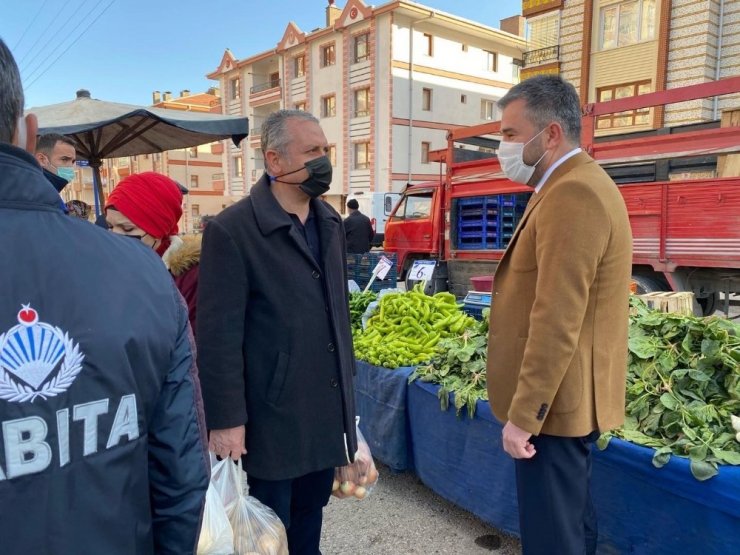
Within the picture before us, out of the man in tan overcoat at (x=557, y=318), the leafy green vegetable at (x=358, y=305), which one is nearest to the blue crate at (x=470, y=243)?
the leafy green vegetable at (x=358, y=305)

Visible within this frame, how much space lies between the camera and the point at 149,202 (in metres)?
2.45

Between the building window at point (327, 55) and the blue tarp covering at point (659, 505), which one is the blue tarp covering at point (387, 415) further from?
the building window at point (327, 55)

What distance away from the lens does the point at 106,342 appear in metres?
0.94

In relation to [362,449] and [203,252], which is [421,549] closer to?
[362,449]

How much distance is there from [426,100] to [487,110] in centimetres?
486

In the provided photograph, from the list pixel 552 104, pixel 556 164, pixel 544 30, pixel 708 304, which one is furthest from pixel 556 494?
pixel 544 30

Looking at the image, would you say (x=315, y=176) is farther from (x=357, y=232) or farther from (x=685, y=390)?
(x=357, y=232)

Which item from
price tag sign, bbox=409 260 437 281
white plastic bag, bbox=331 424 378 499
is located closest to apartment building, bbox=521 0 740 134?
price tag sign, bbox=409 260 437 281

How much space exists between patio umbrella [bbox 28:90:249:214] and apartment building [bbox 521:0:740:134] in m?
13.2

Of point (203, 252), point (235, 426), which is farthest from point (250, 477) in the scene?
point (203, 252)

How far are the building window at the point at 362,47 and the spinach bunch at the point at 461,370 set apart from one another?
2614cm

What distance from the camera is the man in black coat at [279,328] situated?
6.56 feet

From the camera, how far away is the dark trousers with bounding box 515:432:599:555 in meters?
1.91

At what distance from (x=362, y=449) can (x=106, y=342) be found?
5.65 ft
